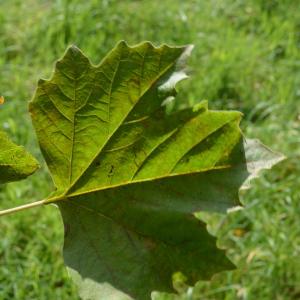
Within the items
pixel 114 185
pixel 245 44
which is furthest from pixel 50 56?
pixel 114 185

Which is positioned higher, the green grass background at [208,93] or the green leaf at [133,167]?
the green leaf at [133,167]

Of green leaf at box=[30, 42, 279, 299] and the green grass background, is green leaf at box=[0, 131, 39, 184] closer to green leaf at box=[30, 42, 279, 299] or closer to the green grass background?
green leaf at box=[30, 42, 279, 299]

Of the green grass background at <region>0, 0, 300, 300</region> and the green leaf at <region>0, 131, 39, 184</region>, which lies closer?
the green leaf at <region>0, 131, 39, 184</region>

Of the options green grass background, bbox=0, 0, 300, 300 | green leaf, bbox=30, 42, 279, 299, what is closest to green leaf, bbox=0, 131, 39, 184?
green leaf, bbox=30, 42, 279, 299

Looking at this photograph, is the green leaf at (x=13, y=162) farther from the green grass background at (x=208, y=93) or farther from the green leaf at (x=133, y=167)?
the green grass background at (x=208, y=93)

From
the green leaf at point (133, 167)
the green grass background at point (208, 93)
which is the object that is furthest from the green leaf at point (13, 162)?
the green grass background at point (208, 93)

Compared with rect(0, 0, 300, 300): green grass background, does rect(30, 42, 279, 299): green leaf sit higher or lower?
higher

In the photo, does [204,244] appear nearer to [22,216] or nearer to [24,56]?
[22,216]
